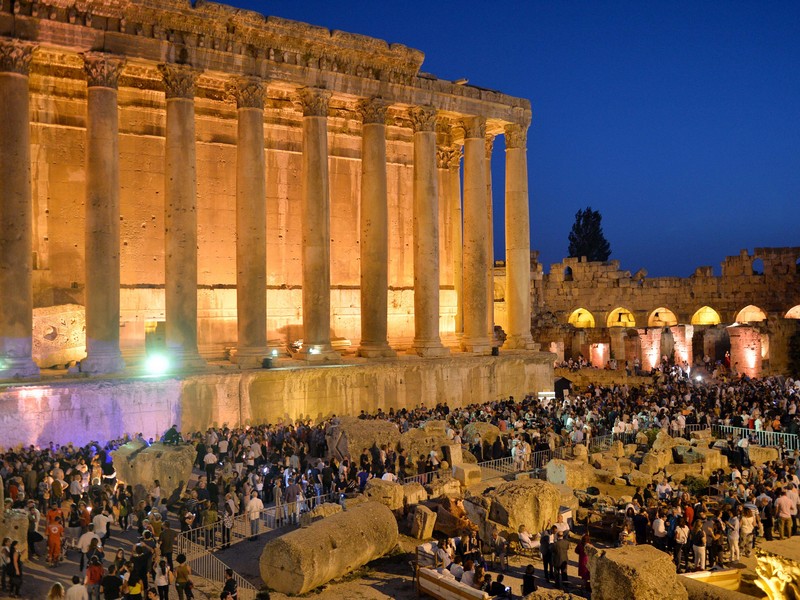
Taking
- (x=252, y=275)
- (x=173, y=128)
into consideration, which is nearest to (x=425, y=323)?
(x=252, y=275)

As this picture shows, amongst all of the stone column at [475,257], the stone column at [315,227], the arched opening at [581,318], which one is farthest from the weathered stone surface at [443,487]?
the arched opening at [581,318]

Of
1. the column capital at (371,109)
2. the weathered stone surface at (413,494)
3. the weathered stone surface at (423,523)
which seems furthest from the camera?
the column capital at (371,109)

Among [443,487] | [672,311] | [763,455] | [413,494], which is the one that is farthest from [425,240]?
[672,311]

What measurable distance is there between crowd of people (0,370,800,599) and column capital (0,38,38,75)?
9665 millimetres

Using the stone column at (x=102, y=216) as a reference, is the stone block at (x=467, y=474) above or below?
below

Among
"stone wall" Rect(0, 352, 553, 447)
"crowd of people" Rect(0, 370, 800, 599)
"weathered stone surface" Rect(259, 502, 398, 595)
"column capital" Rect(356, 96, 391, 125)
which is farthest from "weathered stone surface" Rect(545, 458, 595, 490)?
"column capital" Rect(356, 96, 391, 125)

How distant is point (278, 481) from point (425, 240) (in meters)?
13.6

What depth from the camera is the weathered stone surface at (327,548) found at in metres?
12.0

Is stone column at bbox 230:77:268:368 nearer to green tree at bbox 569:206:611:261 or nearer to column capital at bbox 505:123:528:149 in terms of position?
column capital at bbox 505:123:528:149

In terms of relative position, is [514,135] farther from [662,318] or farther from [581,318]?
[662,318]

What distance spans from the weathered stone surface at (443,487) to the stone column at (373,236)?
9400 millimetres

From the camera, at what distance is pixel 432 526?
49.1ft

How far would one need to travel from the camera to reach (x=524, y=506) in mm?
14883

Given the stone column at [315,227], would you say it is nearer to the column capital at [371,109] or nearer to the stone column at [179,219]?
the column capital at [371,109]
